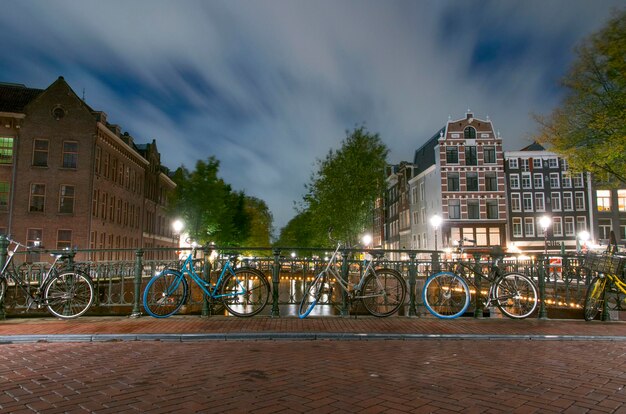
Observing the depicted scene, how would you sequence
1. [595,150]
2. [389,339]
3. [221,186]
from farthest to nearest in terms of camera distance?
[221,186] < [595,150] < [389,339]

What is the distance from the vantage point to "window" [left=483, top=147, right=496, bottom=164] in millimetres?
46156

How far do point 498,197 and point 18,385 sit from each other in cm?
4616

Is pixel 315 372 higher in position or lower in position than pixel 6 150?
lower

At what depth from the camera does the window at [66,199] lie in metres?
33.2

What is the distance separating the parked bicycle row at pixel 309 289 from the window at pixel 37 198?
86.9ft

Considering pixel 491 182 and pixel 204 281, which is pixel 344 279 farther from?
pixel 491 182

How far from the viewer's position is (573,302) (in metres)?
11.3

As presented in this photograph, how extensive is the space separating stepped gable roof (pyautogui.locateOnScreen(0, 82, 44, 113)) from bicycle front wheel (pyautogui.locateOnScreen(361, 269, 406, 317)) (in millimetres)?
33611

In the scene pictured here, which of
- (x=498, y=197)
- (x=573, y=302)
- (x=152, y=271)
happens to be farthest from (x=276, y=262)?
(x=498, y=197)

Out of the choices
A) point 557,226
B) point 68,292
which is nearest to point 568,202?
point 557,226

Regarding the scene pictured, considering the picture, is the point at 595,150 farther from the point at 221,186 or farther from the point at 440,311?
the point at 221,186

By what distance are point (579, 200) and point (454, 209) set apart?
1436 centimetres

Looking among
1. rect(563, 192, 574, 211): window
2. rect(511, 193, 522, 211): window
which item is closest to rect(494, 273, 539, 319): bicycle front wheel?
rect(511, 193, 522, 211): window

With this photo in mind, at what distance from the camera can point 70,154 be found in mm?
33969
